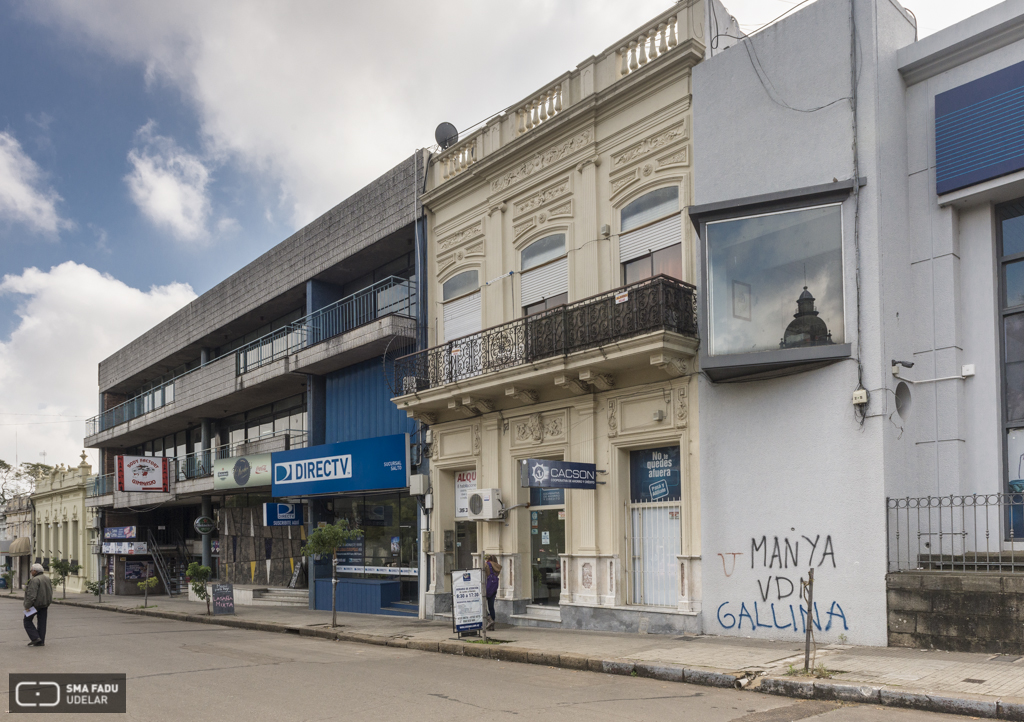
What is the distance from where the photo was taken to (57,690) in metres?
9.95

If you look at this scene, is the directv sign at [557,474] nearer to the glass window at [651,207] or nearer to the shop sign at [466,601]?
the shop sign at [466,601]

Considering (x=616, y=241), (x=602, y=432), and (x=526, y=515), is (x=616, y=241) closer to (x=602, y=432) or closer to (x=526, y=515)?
(x=602, y=432)

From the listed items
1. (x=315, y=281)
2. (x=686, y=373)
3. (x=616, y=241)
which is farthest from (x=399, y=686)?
(x=315, y=281)

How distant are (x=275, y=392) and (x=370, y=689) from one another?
1872 centimetres

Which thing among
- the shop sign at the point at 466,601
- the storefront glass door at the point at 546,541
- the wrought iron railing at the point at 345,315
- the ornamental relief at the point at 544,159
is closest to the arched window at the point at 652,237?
the ornamental relief at the point at 544,159

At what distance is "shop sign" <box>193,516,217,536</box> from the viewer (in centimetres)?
3088

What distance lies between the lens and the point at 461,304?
1958 centimetres

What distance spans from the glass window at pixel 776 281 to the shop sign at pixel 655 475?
2285mm

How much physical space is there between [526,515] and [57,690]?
939 centimetres

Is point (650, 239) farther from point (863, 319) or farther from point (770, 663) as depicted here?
point (770, 663)

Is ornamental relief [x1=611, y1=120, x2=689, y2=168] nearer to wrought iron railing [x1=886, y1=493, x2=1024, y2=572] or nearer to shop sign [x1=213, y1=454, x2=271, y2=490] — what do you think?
wrought iron railing [x1=886, y1=493, x2=1024, y2=572]

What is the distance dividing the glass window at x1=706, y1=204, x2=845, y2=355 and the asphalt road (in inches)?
211

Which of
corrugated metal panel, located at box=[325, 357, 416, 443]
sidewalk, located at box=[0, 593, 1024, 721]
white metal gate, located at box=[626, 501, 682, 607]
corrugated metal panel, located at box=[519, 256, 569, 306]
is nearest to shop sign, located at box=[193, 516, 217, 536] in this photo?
corrugated metal panel, located at box=[325, 357, 416, 443]

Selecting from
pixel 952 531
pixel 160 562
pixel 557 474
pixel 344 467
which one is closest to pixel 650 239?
pixel 557 474
